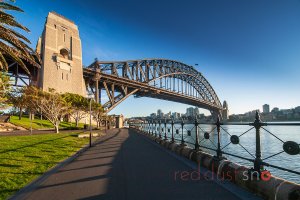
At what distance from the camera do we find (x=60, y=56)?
187 ft

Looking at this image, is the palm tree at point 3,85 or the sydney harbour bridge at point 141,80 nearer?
the palm tree at point 3,85

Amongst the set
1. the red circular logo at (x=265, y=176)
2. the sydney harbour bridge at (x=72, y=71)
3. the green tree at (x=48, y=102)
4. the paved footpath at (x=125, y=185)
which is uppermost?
the sydney harbour bridge at (x=72, y=71)

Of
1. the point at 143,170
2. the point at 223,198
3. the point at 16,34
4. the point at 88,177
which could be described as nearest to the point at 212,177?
the point at 223,198

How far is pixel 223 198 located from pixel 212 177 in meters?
1.67

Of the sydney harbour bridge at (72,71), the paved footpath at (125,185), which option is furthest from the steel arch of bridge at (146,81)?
the paved footpath at (125,185)

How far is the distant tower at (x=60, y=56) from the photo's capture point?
54.4m

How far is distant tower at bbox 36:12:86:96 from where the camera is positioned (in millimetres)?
54438

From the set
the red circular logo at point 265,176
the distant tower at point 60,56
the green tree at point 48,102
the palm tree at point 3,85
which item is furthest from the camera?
the distant tower at point 60,56

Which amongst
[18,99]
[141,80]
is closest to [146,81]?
[141,80]

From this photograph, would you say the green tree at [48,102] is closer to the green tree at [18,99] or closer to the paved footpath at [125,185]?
the green tree at [18,99]

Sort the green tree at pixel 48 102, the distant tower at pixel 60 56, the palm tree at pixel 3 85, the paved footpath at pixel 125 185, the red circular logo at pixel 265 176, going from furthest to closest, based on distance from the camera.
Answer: the distant tower at pixel 60 56 → the green tree at pixel 48 102 → the palm tree at pixel 3 85 → the paved footpath at pixel 125 185 → the red circular logo at pixel 265 176

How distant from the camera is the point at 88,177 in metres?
7.03

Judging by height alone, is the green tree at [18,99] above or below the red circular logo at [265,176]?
above

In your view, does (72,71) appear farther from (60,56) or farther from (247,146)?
(247,146)
